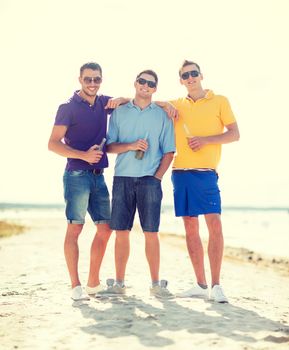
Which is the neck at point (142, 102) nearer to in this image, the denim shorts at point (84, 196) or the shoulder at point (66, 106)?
the shoulder at point (66, 106)

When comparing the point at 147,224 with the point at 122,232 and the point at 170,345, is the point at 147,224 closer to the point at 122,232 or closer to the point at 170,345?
the point at 122,232

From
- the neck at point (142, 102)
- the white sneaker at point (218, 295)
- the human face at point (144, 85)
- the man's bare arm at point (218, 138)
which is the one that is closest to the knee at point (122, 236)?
the white sneaker at point (218, 295)

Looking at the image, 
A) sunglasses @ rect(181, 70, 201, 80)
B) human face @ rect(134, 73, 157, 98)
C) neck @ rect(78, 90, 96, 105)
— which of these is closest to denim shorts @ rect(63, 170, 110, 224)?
neck @ rect(78, 90, 96, 105)

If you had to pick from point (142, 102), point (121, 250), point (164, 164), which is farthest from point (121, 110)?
point (121, 250)

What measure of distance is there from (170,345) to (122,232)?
2.16 meters

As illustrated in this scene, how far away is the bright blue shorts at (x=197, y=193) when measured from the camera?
19.3 ft

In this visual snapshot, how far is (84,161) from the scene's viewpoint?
575 cm

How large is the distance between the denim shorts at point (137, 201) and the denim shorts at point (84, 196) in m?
0.12

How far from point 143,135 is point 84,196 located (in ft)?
3.32

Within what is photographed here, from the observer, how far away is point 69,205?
5.70 m

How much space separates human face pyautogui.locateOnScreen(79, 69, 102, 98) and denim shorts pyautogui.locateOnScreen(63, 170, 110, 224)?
0.96 meters

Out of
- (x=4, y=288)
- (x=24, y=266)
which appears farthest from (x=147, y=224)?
(x=24, y=266)

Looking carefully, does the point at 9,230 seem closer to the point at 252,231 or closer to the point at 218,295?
the point at 252,231

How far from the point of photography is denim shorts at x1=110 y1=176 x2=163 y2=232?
5.79m
